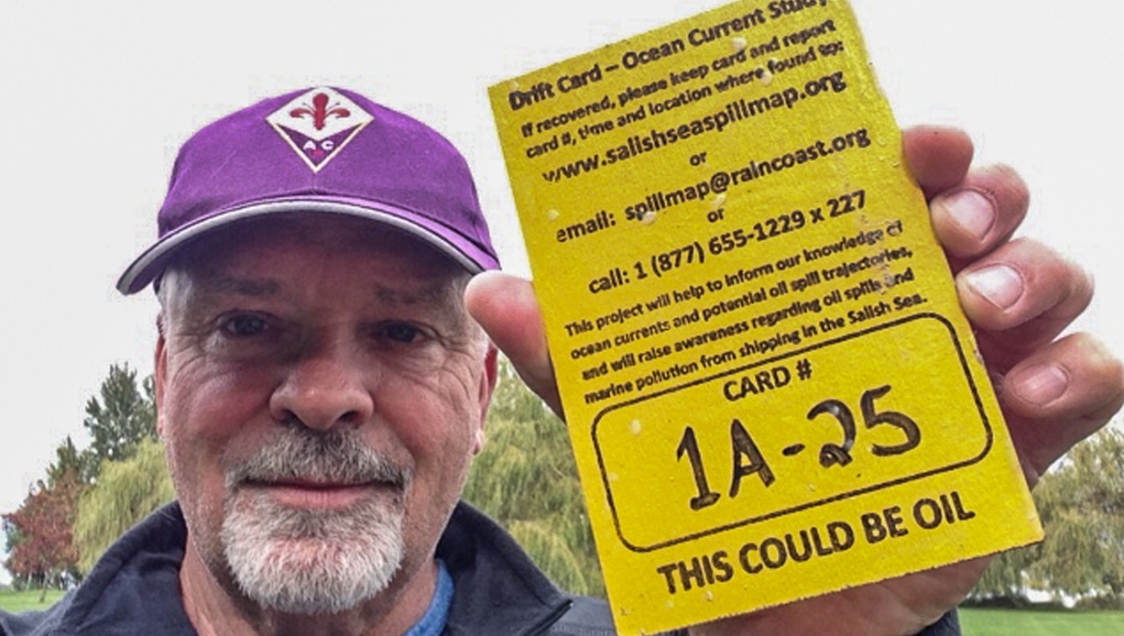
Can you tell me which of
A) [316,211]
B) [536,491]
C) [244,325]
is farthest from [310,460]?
[536,491]

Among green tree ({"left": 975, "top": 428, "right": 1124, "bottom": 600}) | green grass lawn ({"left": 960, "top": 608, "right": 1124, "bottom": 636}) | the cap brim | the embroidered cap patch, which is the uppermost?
the embroidered cap patch

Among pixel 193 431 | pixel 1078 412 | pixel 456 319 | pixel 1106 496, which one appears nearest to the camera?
pixel 1078 412

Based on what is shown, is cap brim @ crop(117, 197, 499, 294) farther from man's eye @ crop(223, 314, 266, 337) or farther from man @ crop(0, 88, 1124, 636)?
man's eye @ crop(223, 314, 266, 337)

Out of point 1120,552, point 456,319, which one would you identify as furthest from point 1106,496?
point 456,319

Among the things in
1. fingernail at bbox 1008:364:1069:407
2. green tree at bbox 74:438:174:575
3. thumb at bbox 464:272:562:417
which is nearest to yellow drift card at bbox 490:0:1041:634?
thumb at bbox 464:272:562:417

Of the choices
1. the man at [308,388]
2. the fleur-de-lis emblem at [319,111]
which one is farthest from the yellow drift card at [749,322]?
the fleur-de-lis emblem at [319,111]

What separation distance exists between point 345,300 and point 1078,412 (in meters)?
1.30

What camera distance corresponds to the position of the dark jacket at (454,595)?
192 cm

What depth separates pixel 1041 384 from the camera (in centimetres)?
117

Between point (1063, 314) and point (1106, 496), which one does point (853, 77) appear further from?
point (1106, 496)

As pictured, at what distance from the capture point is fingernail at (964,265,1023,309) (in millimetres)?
1097

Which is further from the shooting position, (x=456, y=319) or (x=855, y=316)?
(x=456, y=319)

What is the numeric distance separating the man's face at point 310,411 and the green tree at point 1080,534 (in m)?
19.5

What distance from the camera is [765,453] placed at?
1.09 m
